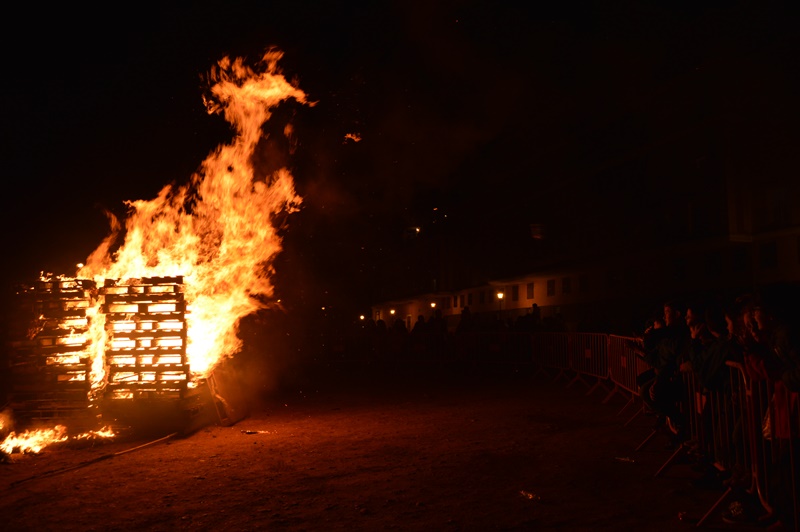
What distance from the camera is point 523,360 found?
59.7 ft

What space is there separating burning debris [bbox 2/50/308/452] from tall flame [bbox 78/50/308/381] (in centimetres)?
2

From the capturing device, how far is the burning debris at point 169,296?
33.8 ft

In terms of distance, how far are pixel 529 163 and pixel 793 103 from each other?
51.1ft

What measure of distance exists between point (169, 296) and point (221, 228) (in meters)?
2.40

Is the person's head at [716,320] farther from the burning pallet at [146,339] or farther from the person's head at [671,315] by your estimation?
the burning pallet at [146,339]

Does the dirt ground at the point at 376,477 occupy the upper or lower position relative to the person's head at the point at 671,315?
lower

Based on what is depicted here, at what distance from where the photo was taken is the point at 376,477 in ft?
23.9

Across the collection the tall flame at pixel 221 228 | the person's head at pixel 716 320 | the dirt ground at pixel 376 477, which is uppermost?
the tall flame at pixel 221 228

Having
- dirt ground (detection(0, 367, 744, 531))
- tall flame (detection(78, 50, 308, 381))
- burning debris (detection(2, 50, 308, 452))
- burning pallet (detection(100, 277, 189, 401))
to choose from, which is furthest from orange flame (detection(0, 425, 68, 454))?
tall flame (detection(78, 50, 308, 381))

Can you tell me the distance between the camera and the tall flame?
38.4ft

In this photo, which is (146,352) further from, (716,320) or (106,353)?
(716,320)

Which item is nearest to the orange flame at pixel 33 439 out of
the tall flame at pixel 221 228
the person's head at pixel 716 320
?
the tall flame at pixel 221 228

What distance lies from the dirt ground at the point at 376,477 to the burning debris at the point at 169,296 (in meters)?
0.87

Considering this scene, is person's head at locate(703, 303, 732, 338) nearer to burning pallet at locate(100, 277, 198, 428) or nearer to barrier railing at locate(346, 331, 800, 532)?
barrier railing at locate(346, 331, 800, 532)
